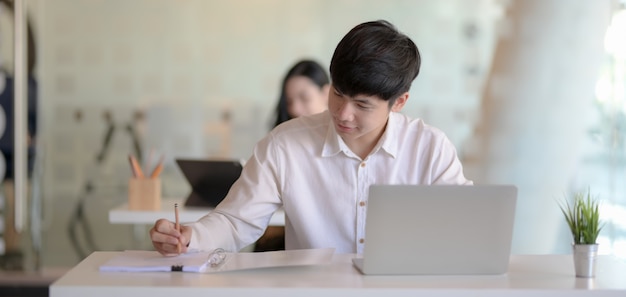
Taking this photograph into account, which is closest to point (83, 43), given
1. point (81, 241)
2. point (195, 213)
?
point (81, 241)

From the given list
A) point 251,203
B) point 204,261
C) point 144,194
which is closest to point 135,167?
point 144,194

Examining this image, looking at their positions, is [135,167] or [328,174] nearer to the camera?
[328,174]

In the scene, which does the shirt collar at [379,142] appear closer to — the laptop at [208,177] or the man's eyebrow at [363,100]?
the man's eyebrow at [363,100]

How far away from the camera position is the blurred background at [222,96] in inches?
219

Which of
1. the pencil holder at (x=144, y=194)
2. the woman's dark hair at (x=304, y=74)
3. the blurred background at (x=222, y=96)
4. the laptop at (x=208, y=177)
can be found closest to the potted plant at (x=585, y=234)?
the laptop at (x=208, y=177)

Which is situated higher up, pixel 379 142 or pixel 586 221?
pixel 379 142

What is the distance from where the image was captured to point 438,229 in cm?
195

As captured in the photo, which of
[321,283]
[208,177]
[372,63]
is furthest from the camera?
[208,177]

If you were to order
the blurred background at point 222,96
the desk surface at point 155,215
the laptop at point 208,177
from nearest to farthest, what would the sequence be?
1. the laptop at point 208,177
2. the desk surface at point 155,215
3. the blurred background at point 222,96

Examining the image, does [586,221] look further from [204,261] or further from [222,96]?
[222,96]

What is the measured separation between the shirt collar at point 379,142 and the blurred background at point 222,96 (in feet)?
10.1

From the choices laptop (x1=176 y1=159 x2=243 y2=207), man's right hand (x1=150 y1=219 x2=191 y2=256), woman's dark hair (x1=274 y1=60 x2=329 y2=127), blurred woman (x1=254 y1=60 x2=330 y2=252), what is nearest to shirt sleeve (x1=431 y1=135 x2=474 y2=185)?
man's right hand (x1=150 y1=219 x2=191 y2=256)

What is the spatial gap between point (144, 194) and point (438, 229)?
2.17m

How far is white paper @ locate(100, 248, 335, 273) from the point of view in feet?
6.48
